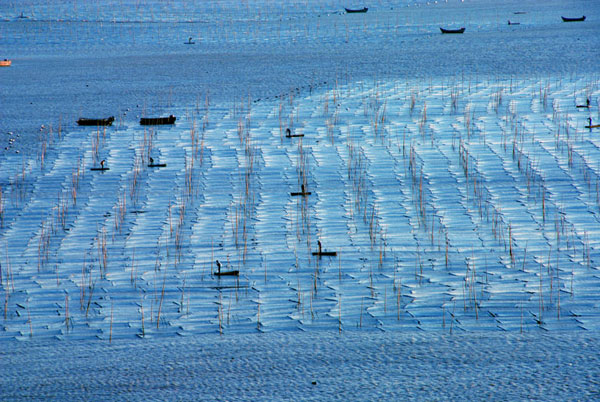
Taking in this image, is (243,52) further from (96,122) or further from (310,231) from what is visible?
(310,231)

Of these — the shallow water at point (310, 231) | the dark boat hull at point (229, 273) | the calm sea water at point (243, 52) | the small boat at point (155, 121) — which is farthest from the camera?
the calm sea water at point (243, 52)

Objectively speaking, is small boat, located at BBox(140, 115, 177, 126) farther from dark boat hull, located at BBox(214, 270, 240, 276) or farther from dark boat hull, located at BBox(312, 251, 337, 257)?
dark boat hull, located at BBox(214, 270, 240, 276)

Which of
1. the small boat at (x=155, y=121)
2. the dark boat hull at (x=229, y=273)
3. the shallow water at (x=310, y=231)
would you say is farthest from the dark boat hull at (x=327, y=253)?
the small boat at (x=155, y=121)

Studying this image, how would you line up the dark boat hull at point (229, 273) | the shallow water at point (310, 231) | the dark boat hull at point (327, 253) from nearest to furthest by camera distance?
1. the shallow water at point (310, 231)
2. the dark boat hull at point (229, 273)
3. the dark boat hull at point (327, 253)

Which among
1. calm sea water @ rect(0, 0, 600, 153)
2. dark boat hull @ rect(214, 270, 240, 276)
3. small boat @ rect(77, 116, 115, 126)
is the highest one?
calm sea water @ rect(0, 0, 600, 153)

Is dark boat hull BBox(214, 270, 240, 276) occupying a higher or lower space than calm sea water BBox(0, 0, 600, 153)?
lower

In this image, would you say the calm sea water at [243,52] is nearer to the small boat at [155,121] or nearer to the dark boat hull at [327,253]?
the small boat at [155,121]

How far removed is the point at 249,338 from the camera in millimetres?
5508

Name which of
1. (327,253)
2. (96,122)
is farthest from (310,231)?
(96,122)

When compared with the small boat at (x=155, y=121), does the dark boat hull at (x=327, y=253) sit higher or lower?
lower

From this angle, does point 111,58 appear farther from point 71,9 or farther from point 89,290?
point 71,9

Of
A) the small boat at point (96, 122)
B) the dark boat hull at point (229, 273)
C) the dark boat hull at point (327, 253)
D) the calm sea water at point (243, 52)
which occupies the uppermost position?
the calm sea water at point (243, 52)

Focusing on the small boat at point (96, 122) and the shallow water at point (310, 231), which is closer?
the shallow water at point (310, 231)

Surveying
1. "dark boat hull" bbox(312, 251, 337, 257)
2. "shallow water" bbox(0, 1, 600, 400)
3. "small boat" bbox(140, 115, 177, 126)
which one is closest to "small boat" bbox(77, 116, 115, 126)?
"shallow water" bbox(0, 1, 600, 400)
